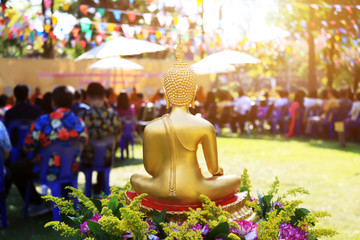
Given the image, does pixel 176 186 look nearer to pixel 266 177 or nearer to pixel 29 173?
pixel 29 173

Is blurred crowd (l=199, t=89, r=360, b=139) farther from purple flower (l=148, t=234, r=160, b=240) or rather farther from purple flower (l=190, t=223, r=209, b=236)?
purple flower (l=148, t=234, r=160, b=240)

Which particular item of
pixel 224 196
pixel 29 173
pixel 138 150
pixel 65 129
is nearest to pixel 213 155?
pixel 224 196

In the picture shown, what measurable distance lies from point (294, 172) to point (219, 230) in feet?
21.8

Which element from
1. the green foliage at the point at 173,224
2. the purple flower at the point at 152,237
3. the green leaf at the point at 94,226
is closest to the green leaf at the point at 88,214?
the green foliage at the point at 173,224

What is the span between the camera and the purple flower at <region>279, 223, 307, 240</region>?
2.42 meters

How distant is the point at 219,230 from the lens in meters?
2.28

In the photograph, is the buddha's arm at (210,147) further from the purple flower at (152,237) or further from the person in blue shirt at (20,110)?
the person in blue shirt at (20,110)

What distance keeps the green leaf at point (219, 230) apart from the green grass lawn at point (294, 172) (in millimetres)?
725

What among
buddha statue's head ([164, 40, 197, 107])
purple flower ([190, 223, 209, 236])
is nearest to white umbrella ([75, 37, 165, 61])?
buddha statue's head ([164, 40, 197, 107])

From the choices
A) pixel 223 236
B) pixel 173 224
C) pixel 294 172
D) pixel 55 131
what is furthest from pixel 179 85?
pixel 294 172

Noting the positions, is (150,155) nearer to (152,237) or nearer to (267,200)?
(152,237)

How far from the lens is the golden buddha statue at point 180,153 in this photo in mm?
2547

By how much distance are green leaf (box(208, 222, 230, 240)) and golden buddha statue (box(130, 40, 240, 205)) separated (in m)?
0.30

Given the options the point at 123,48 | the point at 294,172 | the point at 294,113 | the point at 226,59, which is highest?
the point at 123,48
